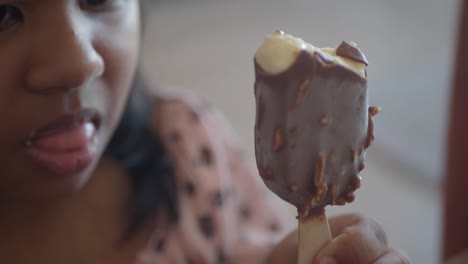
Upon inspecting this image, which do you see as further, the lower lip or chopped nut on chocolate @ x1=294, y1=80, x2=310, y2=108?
the lower lip

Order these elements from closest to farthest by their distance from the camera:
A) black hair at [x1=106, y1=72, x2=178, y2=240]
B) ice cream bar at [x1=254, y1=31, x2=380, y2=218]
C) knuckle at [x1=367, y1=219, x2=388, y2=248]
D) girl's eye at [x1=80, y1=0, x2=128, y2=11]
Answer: ice cream bar at [x1=254, y1=31, x2=380, y2=218] → knuckle at [x1=367, y1=219, x2=388, y2=248] → girl's eye at [x1=80, y1=0, x2=128, y2=11] → black hair at [x1=106, y1=72, x2=178, y2=240]

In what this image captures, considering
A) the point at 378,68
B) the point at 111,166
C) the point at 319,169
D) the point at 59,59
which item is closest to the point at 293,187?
the point at 319,169

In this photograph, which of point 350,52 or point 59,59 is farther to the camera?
point 59,59

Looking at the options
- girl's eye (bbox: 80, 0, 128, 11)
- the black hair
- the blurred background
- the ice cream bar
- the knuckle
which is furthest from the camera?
the blurred background

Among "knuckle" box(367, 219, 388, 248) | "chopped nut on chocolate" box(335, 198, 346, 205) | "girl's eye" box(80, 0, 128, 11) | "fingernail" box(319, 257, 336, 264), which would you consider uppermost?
"girl's eye" box(80, 0, 128, 11)

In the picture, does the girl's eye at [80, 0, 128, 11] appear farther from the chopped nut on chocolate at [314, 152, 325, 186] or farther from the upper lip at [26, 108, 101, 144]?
the chopped nut on chocolate at [314, 152, 325, 186]

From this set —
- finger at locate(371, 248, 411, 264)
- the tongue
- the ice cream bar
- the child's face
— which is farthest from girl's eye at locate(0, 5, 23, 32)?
finger at locate(371, 248, 411, 264)

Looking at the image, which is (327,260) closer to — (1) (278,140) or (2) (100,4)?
(1) (278,140)
